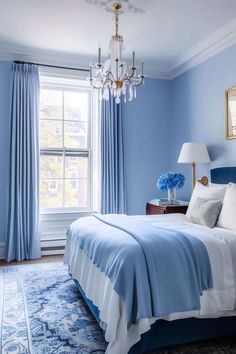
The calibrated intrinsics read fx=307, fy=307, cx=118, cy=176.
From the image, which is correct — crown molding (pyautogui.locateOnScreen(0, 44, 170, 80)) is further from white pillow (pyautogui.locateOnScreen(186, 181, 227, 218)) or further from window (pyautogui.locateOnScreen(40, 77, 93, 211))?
white pillow (pyautogui.locateOnScreen(186, 181, 227, 218))

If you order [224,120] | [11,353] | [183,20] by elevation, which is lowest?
[11,353]

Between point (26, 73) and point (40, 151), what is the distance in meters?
1.14

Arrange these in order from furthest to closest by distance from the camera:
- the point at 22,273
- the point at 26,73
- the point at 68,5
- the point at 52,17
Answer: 1. the point at 26,73
2. the point at 22,273
3. the point at 52,17
4. the point at 68,5

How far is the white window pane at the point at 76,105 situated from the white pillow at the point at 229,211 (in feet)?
9.41

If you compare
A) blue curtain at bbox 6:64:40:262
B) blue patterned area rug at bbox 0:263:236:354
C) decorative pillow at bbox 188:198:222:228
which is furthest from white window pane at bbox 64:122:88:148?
decorative pillow at bbox 188:198:222:228

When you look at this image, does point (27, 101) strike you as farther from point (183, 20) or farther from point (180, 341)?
point (180, 341)

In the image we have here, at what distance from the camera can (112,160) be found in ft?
15.8

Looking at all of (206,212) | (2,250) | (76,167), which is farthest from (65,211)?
(206,212)

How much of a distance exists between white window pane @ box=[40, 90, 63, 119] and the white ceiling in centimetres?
63

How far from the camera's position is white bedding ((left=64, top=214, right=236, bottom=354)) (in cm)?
181

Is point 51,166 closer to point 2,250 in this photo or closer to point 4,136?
point 4,136

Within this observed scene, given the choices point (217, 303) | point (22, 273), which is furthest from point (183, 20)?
point (22, 273)

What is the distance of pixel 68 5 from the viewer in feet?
10.5

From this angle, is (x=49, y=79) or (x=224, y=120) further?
(x=49, y=79)
